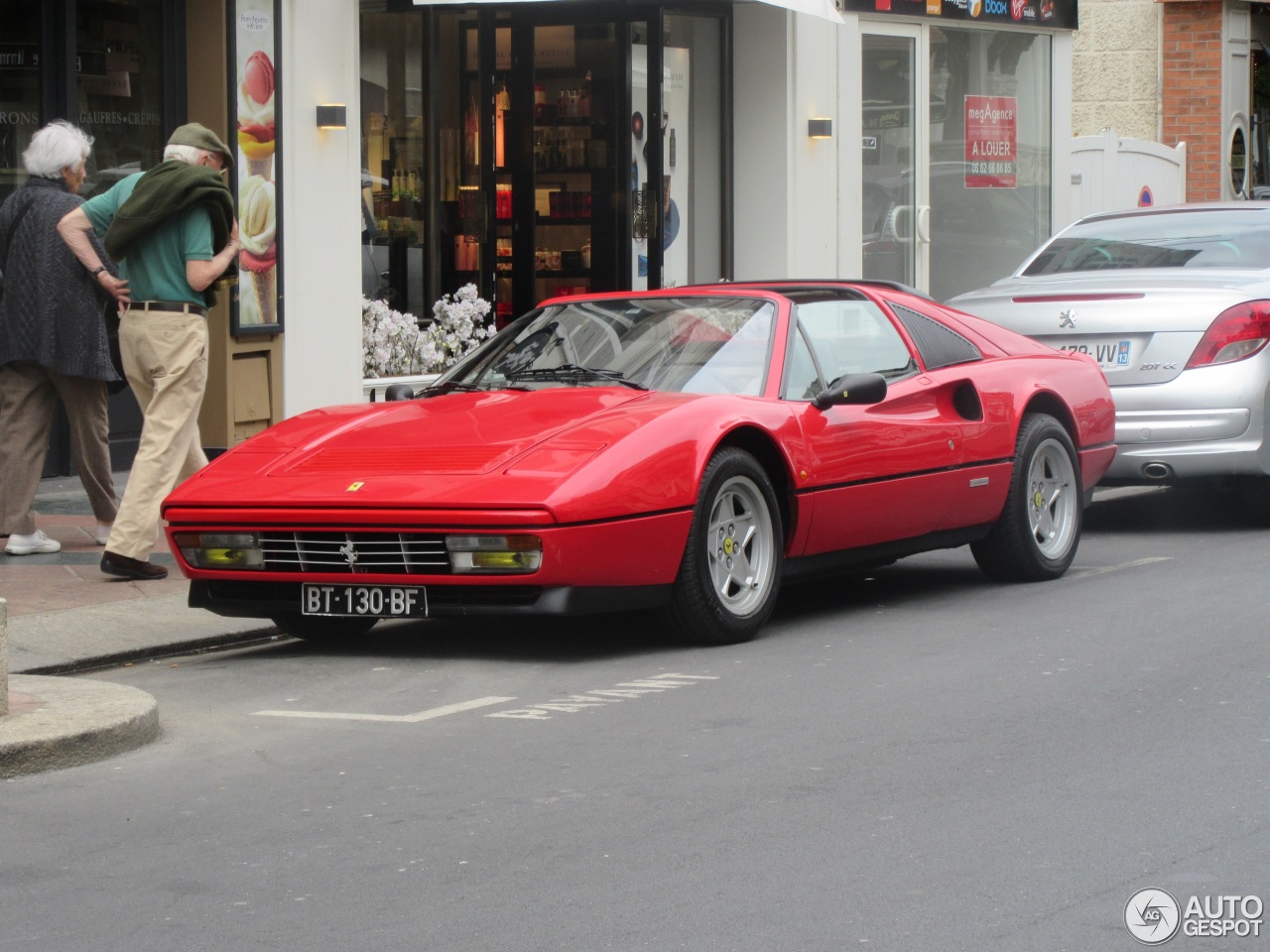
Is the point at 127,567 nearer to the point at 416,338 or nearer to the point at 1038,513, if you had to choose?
the point at 1038,513

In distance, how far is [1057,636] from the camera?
7.45 metres

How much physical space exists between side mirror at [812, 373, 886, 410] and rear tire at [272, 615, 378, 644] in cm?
185

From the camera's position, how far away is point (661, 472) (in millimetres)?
6918

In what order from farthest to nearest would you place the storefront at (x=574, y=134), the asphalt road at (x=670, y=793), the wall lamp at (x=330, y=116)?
the wall lamp at (x=330, y=116)
the storefront at (x=574, y=134)
the asphalt road at (x=670, y=793)

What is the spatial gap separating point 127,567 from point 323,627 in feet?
4.50

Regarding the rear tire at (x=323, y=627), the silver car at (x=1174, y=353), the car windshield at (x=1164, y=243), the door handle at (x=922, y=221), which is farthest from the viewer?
the door handle at (x=922, y=221)

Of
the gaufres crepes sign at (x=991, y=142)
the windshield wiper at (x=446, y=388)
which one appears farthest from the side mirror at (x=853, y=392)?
the gaufres crepes sign at (x=991, y=142)

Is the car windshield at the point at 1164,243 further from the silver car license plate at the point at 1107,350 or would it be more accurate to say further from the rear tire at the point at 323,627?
the rear tire at the point at 323,627

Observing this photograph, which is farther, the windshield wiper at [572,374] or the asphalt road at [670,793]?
the windshield wiper at [572,374]

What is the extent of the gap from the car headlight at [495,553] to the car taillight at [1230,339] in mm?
4977

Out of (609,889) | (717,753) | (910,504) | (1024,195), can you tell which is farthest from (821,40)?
(609,889)

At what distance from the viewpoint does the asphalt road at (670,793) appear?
4.18 m

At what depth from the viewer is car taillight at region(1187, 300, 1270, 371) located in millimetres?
10438

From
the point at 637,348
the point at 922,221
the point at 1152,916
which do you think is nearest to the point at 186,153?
the point at 637,348
